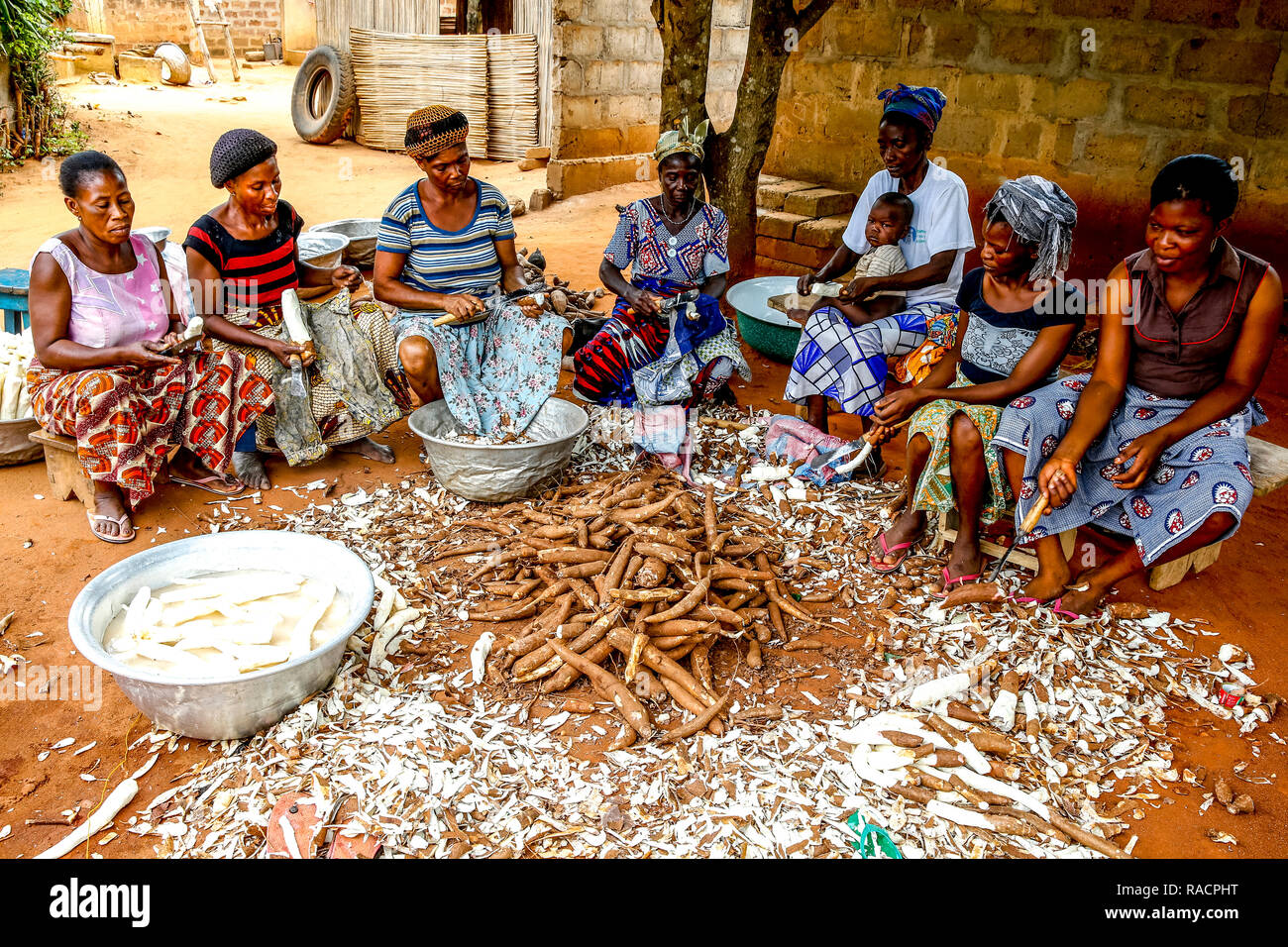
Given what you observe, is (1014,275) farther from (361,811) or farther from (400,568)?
(361,811)

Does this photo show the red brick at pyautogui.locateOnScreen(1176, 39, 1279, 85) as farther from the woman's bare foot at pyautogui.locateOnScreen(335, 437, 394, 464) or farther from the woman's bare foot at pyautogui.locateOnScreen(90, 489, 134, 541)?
the woman's bare foot at pyautogui.locateOnScreen(90, 489, 134, 541)

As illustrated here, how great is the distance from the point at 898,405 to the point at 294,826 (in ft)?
7.80

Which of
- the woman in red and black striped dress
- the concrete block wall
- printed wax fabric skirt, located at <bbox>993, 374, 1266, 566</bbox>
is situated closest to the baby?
printed wax fabric skirt, located at <bbox>993, 374, 1266, 566</bbox>

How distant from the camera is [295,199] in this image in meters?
9.24

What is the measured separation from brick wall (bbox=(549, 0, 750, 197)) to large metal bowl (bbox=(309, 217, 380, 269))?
12.9 feet

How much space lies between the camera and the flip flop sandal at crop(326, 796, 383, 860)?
2174 mm

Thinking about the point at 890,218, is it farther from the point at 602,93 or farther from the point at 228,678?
the point at 602,93

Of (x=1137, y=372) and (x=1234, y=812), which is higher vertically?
(x=1137, y=372)

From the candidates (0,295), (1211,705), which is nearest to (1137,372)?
(1211,705)

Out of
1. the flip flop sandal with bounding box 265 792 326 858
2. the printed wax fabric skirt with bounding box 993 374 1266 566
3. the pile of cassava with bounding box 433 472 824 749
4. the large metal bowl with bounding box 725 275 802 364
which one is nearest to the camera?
the flip flop sandal with bounding box 265 792 326 858

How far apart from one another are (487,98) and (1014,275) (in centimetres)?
959

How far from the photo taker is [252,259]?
3805 mm

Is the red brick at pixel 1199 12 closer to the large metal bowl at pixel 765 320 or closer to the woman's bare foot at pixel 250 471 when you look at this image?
the large metal bowl at pixel 765 320

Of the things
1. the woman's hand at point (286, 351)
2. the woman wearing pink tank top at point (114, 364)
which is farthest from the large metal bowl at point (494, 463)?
the woman wearing pink tank top at point (114, 364)
